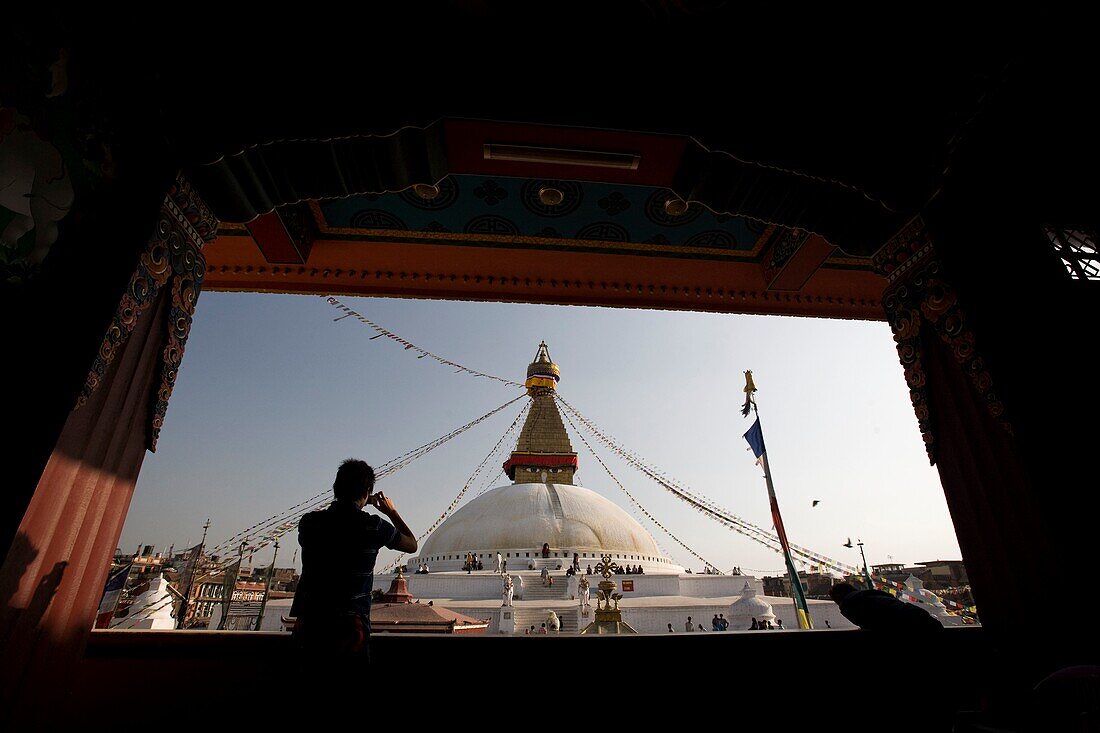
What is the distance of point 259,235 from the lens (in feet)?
11.0

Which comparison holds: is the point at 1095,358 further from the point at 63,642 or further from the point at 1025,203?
the point at 63,642

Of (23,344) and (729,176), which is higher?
(729,176)

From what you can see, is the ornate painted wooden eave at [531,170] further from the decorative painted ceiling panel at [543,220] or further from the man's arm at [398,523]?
the man's arm at [398,523]

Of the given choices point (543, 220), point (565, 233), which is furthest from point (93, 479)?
point (565, 233)

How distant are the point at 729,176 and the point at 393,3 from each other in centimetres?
161

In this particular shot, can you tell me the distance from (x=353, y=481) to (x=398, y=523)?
236 mm

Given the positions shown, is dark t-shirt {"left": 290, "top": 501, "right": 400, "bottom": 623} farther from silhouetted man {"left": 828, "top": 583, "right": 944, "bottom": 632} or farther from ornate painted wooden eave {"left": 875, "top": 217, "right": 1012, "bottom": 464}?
ornate painted wooden eave {"left": 875, "top": 217, "right": 1012, "bottom": 464}

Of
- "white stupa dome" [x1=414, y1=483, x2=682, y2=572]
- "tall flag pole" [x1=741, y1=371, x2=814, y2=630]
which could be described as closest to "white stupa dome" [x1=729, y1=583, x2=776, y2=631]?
"tall flag pole" [x1=741, y1=371, x2=814, y2=630]

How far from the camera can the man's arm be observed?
65.1 inches

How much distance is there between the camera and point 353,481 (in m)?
1.58

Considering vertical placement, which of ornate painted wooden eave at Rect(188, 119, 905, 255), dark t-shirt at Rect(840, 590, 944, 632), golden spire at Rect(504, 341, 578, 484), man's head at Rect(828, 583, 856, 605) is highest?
golden spire at Rect(504, 341, 578, 484)

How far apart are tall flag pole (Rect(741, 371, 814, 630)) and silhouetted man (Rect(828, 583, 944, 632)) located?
5.07 m

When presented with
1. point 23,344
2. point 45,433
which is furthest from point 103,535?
point 23,344

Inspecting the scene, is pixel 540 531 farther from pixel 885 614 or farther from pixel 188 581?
pixel 885 614
